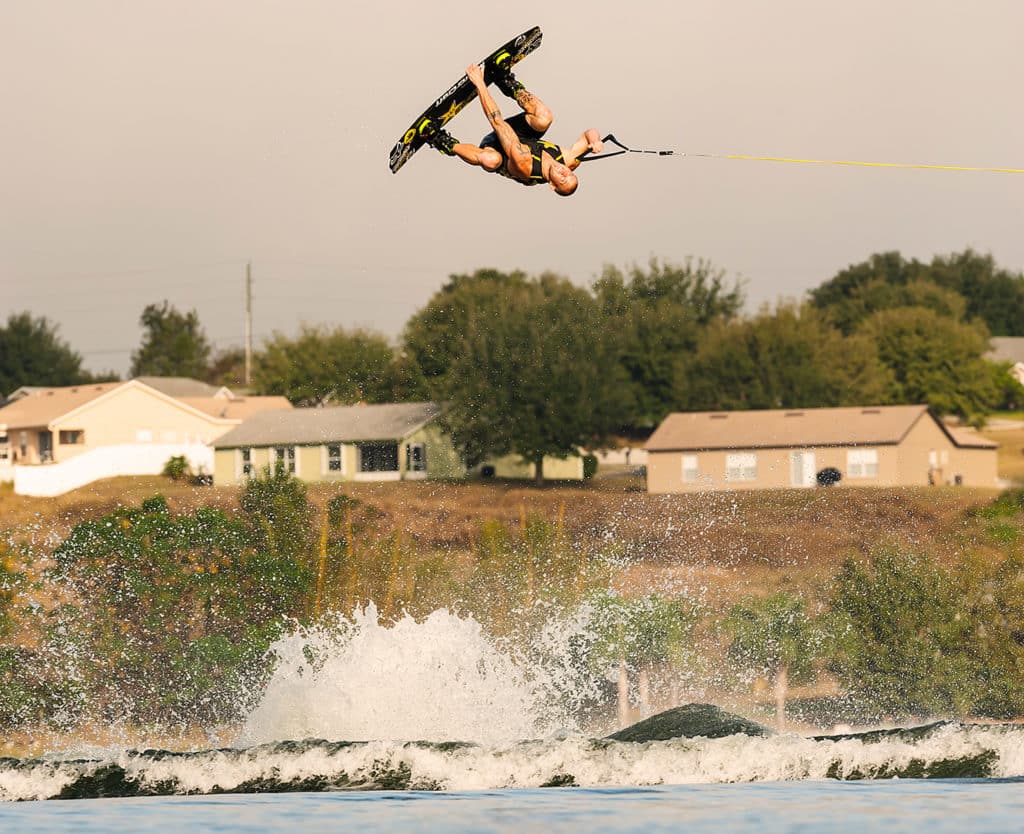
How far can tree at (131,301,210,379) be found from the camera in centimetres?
11512

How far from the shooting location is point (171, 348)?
118 meters

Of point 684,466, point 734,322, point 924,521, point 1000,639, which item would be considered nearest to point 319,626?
point 1000,639

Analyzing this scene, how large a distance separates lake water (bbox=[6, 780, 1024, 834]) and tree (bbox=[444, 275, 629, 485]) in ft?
148

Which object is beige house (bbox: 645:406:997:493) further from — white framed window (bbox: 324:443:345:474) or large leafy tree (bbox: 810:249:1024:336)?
large leafy tree (bbox: 810:249:1024:336)

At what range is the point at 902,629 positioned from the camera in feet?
63.5

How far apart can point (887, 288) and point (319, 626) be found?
3201 inches

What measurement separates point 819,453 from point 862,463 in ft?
5.32

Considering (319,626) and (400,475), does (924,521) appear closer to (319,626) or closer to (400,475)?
(400,475)

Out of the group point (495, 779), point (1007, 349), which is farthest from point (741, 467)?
point (1007, 349)

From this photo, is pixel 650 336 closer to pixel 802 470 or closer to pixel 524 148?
pixel 802 470

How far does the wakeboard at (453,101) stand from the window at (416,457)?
1801 inches

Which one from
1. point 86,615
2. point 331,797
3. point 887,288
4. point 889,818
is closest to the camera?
point 889,818

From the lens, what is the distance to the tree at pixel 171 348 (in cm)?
11512

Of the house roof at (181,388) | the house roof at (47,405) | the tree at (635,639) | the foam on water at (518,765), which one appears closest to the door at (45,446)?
the house roof at (47,405)
